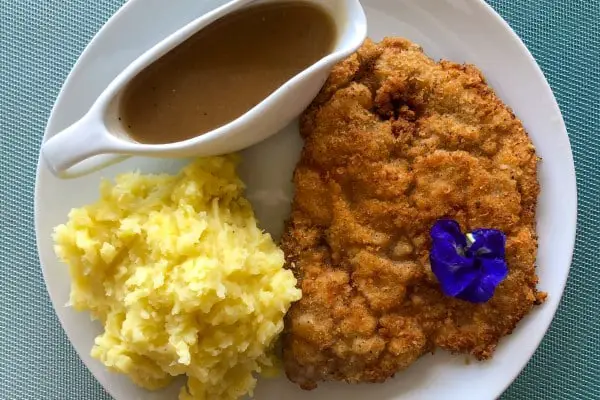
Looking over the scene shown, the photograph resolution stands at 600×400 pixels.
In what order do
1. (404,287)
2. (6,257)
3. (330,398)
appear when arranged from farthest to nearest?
(6,257) → (330,398) → (404,287)

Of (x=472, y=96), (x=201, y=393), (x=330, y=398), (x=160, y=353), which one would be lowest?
(x=330, y=398)

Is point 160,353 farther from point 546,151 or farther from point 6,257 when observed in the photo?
point 546,151

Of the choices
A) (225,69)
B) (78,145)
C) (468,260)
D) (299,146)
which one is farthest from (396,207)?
(78,145)

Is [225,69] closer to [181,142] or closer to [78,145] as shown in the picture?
[181,142]

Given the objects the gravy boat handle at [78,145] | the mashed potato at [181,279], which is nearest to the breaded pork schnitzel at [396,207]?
the mashed potato at [181,279]

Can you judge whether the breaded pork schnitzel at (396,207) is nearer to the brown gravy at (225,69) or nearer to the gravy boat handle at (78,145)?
the brown gravy at (225,69)

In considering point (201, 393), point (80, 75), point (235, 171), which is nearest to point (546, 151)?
point (235, 171)

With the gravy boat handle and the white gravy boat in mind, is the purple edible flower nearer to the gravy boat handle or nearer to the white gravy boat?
the white gravy boat
